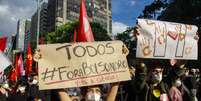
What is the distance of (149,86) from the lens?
9.52 meters

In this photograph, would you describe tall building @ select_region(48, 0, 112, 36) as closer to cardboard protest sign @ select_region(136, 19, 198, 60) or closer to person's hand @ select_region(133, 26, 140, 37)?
cardboard protest sign @ select_region(136, 19, 198, 60)

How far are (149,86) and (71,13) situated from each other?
4861 inches

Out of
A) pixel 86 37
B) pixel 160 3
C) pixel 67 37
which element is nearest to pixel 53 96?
pixel 86 37

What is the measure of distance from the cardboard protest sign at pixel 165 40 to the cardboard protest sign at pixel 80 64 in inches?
45.5

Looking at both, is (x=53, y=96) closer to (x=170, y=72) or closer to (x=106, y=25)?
(x=170, y=72)

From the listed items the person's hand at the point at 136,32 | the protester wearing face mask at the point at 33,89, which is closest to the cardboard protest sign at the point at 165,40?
the person's hand at the point at 136,32

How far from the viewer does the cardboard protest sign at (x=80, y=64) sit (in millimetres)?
8242

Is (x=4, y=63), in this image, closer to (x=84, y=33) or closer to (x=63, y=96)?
(x=84, y=33)

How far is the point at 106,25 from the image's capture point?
136125 millimetres

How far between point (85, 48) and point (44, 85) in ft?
2.81

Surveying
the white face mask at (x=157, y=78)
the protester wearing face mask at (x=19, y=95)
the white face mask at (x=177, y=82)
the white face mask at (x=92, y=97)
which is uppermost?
the white face mask at (x=157, y=78)

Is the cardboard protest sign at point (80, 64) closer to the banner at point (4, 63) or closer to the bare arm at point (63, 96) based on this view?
the bare arm at point (63, 96)

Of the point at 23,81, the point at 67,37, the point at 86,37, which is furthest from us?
the point at 67,37

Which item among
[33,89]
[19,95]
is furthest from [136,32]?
[19,95]
